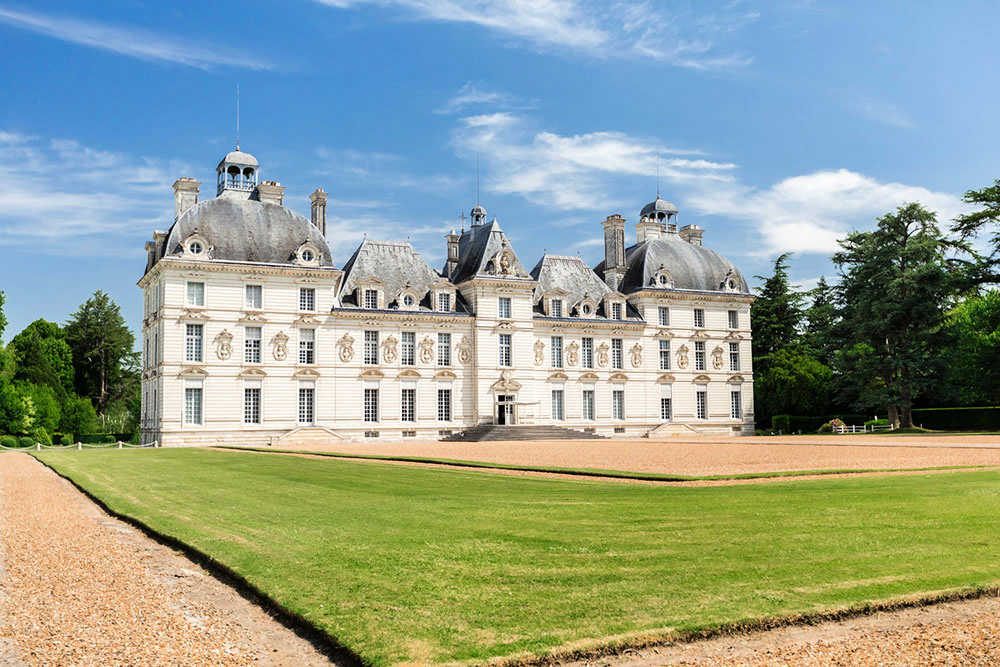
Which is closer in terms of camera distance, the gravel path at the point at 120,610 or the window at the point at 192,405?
the gravel path at the point at 120,610

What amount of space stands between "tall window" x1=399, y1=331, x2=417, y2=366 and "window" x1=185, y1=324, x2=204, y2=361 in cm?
1095

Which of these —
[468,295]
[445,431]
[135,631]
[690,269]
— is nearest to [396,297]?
[468,295]

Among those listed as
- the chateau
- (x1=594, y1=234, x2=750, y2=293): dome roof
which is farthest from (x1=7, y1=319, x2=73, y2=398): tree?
(x1=594, y1=234, x2=750, y2=293): dome roof

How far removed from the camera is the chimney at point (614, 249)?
2323 inches

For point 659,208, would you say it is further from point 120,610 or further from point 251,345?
point 120,610

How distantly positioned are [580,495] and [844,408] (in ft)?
174

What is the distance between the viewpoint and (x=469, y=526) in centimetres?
1103

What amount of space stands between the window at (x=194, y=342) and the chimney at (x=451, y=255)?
1636cm

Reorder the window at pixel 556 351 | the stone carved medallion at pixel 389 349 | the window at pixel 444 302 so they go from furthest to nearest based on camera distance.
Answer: the window at pixel 556 351 < the window at pixel 444 302 < the stone carved medallion at pixel 389 349

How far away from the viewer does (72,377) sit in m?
70.0

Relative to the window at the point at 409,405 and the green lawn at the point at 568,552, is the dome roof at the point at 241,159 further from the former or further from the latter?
the green lawn at the point at 568,552

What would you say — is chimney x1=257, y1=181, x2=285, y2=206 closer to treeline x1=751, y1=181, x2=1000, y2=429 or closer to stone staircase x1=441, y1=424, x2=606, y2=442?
stone staircase x1=441, y1=424, x2=606, y2=442

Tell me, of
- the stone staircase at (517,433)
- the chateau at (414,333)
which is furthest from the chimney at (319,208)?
the stone staircase at (517,433)

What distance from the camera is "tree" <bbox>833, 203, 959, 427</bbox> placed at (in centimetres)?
5047
